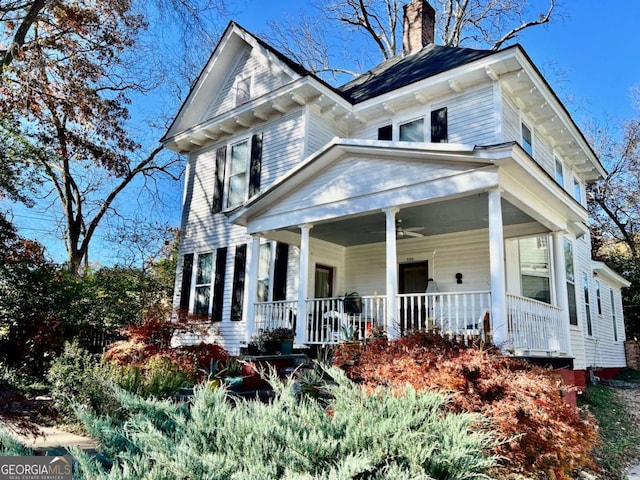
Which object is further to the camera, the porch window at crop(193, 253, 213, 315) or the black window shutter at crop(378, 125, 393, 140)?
the porch window at crop(193, 253, 213, 315)

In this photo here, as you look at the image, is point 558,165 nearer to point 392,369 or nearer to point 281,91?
point 281,91

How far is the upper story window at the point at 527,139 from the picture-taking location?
33.7 ft

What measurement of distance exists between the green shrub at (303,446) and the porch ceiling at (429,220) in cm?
534

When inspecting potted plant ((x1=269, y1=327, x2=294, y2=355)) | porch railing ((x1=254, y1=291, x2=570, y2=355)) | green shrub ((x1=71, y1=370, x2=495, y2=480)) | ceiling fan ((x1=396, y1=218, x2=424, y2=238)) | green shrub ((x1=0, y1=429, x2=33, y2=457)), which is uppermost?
ceiling fan ((x1=396, y1=218, x2=424, y2=238))

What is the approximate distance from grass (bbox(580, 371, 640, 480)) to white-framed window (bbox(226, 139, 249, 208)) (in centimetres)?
903

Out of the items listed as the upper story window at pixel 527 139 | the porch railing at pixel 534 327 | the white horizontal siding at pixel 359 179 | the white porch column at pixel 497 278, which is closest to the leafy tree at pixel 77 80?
the white horizontal siding at pixel 359 179

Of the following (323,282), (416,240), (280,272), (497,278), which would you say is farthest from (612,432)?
(280,272)

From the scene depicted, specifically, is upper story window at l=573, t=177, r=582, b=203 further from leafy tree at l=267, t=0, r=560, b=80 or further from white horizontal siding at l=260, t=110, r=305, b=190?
leafy tree at l=267, t=0, r=560, b=80

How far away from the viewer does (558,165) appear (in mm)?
12250

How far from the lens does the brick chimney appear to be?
1327 centimetres

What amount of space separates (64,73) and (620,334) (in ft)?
63.0

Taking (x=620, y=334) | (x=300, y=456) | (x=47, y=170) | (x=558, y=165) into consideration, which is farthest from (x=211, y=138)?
(x=620, y=334)

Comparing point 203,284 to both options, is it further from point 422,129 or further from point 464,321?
point 464,321

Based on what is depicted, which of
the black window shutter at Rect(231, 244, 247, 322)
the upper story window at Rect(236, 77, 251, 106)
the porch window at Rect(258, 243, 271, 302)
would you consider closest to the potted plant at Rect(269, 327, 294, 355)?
the porch window at Rect(258, 243, 271, 302)
